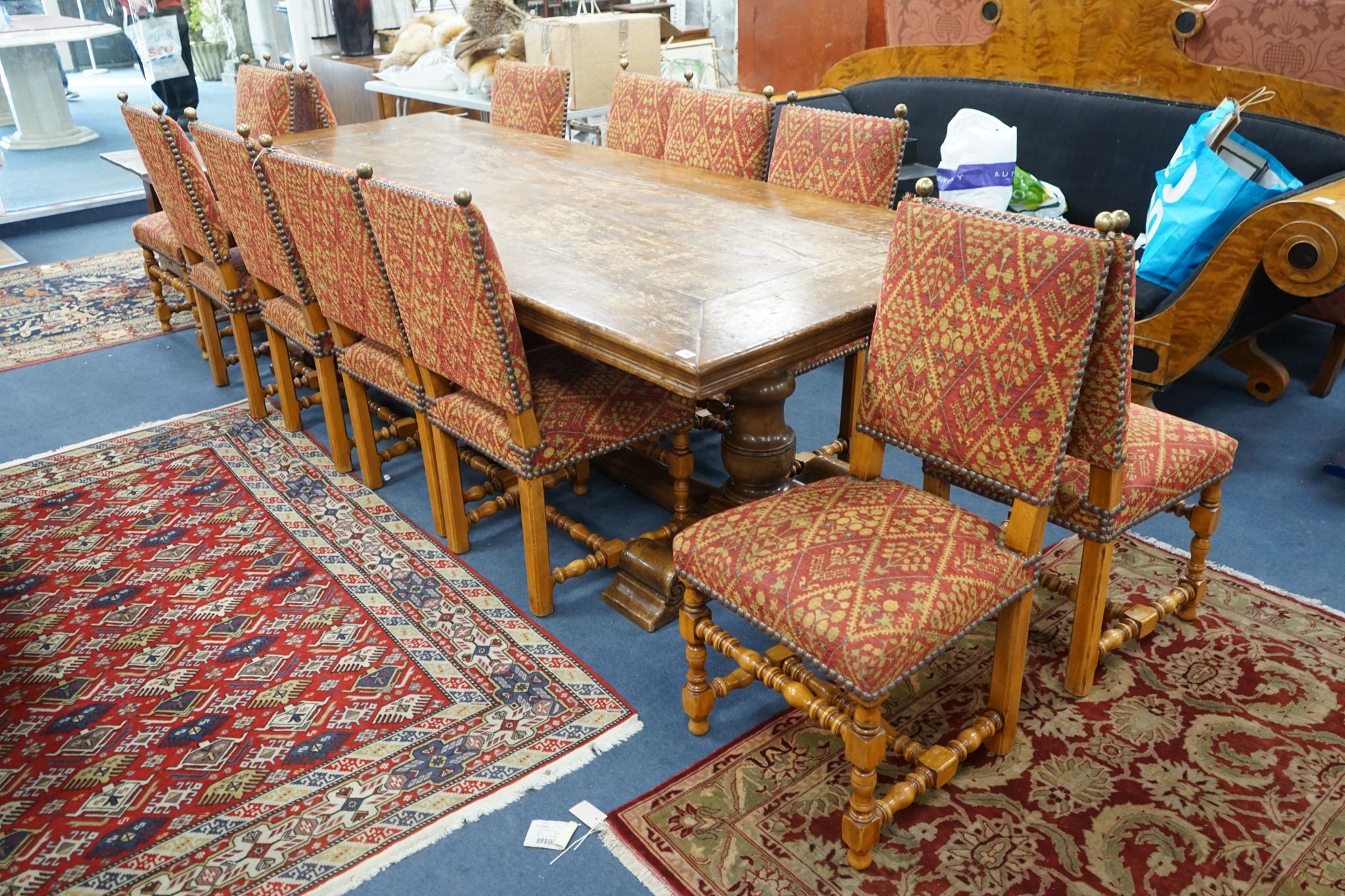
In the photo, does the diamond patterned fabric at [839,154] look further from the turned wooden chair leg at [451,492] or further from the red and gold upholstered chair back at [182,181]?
the red and gold upholstered chair back at [182,181]

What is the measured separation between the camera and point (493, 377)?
82.1 inches

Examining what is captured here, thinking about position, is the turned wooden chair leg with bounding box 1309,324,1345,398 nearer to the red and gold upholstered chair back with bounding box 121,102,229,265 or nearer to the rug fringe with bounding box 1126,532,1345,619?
the rug fringe with bounding box 1126,532,1345,619

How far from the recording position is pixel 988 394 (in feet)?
5.35

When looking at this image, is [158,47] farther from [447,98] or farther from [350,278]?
[350,278]

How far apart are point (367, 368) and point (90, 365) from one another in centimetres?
182

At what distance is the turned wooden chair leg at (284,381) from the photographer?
3.07 metres

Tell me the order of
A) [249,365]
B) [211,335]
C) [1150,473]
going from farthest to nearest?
[211,335] < [249,365] < [1150,473]

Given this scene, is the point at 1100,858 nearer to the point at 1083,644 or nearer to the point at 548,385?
the point at 1083,644

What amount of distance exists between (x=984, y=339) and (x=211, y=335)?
2.81 m

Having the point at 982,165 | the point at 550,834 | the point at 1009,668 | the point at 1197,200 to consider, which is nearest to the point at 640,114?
the point at 982,165

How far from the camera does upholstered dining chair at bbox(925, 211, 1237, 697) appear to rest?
5.13 ft

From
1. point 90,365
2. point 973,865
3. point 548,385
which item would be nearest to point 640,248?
point 548,385

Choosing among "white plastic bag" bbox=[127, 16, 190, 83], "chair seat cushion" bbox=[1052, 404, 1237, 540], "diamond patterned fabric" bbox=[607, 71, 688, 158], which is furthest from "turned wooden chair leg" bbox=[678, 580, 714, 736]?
"white plastic bag" bbox=[127, 16, 190, 83]

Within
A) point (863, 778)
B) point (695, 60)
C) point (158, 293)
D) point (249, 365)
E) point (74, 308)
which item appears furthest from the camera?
point (695, 60)
